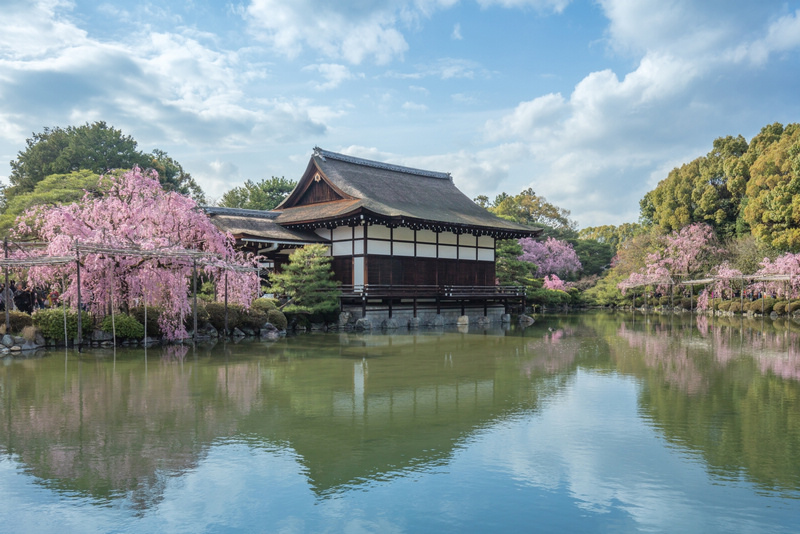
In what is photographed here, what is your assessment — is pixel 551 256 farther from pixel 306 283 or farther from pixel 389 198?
pixel 306 283

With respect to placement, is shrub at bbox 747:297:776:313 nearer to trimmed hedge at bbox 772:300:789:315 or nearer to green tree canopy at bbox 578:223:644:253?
trimmed hedge at bbox 772:300:789:315

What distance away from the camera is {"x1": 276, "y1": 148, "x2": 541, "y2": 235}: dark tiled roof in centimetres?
2602

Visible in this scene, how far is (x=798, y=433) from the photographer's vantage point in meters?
8.37

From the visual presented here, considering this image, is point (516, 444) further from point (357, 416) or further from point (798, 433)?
point (798, 433)

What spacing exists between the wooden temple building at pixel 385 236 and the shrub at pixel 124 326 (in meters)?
6.73

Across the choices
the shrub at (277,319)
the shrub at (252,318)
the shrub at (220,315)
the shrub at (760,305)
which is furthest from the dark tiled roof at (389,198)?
the shrub at (760,305)

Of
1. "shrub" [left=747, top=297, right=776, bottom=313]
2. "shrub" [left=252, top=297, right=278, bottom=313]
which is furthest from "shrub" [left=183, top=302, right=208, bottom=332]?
"shrub" [left=747, top=297, right=776, bottom=313]

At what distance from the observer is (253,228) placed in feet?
83.7

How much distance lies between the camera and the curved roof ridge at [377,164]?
29245 millimetres

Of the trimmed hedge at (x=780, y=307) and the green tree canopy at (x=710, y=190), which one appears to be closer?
the trimmed hedge at (x=780, y=307)

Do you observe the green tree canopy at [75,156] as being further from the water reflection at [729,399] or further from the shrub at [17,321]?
the water reflection at [729,399]

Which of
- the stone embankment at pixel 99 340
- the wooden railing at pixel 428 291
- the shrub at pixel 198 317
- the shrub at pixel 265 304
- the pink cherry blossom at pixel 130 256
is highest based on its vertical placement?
the pink cherry blossom at pixel 130 256

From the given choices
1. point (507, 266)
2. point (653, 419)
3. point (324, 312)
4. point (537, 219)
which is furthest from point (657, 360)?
point (537, 219)

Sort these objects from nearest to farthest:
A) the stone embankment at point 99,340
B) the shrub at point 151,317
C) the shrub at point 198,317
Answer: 1. the stone embankment at point 99,340
2. the shrub at point 151,317
3. the shrub at point 198,317
